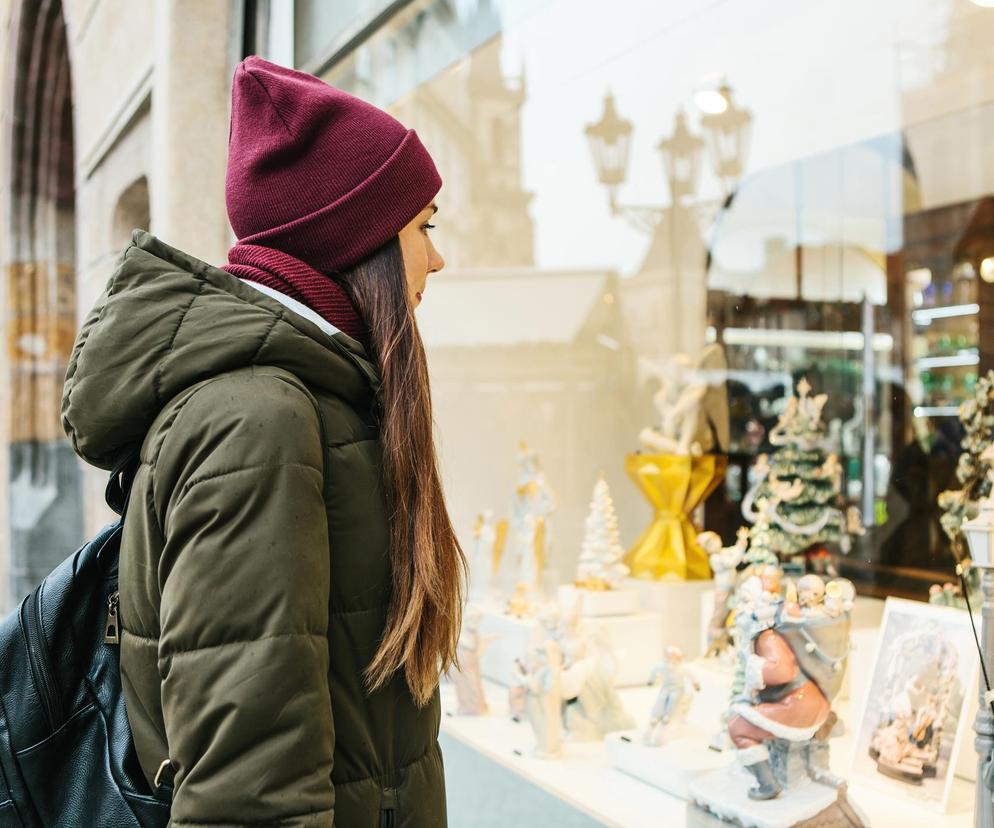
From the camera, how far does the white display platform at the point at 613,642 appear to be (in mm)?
2871

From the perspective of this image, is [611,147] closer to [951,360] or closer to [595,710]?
[951,360]

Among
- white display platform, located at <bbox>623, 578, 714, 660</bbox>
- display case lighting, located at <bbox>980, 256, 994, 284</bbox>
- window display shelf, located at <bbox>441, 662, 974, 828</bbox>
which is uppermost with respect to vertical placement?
display case lighting, located at <bbox>980, 256, 994, 284</bbox>

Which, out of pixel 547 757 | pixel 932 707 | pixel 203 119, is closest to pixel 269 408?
pixel 932 707

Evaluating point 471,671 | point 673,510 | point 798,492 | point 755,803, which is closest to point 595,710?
point 471,671

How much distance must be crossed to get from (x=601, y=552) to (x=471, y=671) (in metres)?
0.52

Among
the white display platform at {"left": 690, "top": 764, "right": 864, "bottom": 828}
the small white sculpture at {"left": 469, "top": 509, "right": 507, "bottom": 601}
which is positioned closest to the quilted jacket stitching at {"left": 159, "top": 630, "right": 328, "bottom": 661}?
the white display platform at {"left": 690, "top": 764, "right": 864, "bottom": 828}

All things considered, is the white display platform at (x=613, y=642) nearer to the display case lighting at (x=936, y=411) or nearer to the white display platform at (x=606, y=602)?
the white display platform at (x=606, y=602)

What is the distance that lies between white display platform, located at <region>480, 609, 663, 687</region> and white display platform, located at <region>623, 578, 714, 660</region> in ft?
0.14

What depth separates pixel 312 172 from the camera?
116 cm

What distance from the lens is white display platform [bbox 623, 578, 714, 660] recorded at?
300cm

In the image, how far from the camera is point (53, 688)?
109 cm

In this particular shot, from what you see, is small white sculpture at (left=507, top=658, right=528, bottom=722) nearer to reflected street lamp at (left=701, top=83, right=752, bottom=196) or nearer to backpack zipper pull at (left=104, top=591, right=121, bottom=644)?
backpack zipper pull at (left=104, top=591, right=121, bottom=644)

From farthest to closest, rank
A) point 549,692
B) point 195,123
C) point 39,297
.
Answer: point 39,297 < point 195,123 < point 549,692

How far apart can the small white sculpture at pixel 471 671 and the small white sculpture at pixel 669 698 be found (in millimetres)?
631
